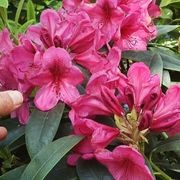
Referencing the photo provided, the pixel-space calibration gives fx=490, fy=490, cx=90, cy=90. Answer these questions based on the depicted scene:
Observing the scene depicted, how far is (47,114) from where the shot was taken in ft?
2.86

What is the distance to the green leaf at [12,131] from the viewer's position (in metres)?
0.91

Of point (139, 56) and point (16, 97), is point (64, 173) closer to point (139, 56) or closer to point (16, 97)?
point (16, 97)

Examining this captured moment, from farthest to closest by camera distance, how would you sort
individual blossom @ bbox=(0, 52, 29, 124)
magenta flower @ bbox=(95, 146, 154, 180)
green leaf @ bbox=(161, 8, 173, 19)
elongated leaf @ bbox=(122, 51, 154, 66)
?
green leaf @ bbox=(161, 8, 173, 19) → elongated leaf @ bbox=(122, 51, 154, 66) → individual blossom @ bbox=(0, 52, 29, 124) → magenta flower @ bbox=(95, 146, 154, 180)

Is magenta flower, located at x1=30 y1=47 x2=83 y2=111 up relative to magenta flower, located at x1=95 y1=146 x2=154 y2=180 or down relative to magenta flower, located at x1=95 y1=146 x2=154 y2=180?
up

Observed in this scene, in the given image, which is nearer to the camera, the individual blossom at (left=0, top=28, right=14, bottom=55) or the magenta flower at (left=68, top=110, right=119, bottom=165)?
the magenta flower at (left=68, top=110, right=119, bottom=165)

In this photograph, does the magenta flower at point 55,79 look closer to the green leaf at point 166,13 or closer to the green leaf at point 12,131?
the green leaf at point 12,131

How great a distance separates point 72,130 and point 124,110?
100 mm

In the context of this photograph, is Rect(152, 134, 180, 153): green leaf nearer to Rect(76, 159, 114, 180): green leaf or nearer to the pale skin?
Rect(76, 159, 114, 180): green leaf

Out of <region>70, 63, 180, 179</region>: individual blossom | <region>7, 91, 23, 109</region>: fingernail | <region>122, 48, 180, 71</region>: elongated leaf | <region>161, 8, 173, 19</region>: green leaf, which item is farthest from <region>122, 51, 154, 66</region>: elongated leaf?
<region>161, 8, 173, 19</region>: green leaf

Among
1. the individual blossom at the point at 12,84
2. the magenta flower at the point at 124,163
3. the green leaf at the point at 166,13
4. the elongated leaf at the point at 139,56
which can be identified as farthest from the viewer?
the green leaf at the point at 166,13

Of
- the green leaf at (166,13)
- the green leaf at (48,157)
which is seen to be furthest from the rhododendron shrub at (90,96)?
the green leaf at (166,13)

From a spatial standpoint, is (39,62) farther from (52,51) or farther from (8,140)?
(8,140)

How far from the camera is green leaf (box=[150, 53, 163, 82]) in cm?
95

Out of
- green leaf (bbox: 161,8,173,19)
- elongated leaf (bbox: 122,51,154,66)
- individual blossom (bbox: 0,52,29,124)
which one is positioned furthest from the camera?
green leaf (bbox: 161,8,173,19)
